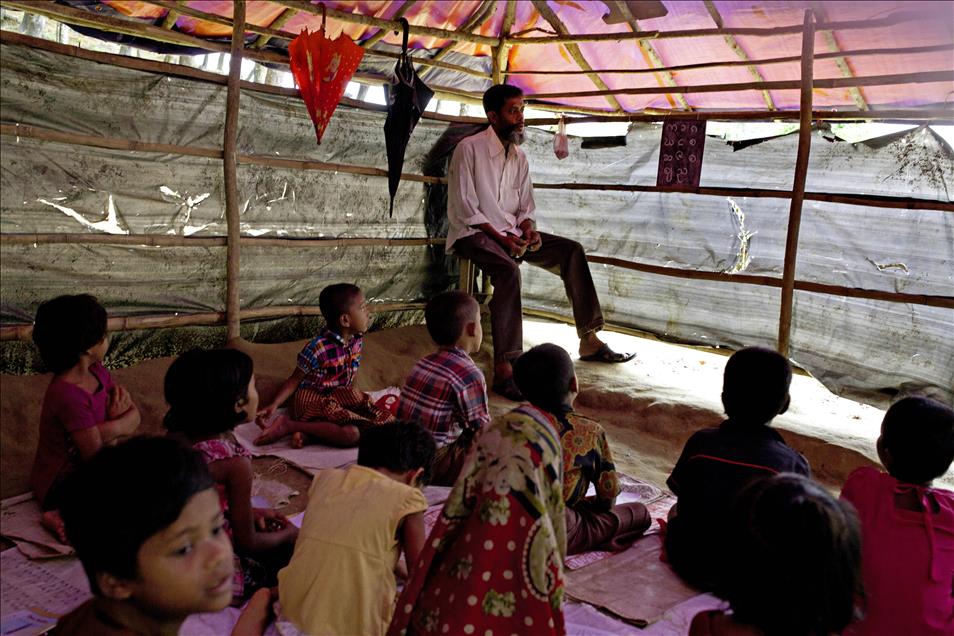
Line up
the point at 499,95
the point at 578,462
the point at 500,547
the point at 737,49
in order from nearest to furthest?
1. the point at 500,547
2. the point at 578,462
3. the point at 499,95
4. the point at 737,49

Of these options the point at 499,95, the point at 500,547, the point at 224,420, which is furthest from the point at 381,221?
the point at 500,547

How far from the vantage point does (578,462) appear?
2.36 metres

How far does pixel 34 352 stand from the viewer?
11.8 ft

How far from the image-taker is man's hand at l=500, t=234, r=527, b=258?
4531mm

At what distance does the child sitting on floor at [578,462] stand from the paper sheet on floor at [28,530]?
1.50 m

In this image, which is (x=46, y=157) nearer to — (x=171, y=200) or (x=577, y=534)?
(x=171, y=200)

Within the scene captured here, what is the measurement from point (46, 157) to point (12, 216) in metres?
0.32

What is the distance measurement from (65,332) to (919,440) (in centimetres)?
245

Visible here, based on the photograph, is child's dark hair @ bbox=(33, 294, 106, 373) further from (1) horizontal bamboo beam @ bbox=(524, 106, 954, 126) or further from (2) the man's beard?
(1) horizontal bamboo beam @ bbox=(524, 106, 954, 126)

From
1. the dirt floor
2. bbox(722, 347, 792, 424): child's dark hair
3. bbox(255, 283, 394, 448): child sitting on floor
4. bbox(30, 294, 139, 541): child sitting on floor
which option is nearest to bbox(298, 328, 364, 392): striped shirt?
bbox(255, 283, 394, 448): child sitting on floor

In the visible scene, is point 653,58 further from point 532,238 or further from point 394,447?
point 394,447

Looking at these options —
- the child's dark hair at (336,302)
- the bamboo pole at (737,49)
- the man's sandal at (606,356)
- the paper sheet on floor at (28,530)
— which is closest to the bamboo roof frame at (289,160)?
the bamboo pole at (737,49)

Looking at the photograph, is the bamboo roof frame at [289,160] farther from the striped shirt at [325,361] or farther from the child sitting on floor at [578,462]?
the child sitting on floor at [578,462]

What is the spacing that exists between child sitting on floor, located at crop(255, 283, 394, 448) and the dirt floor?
0.26 m
